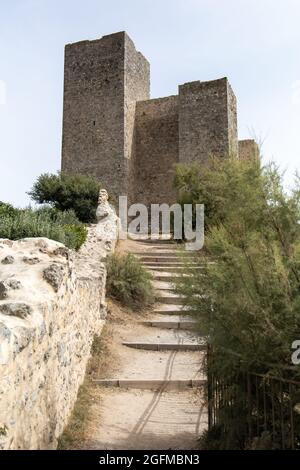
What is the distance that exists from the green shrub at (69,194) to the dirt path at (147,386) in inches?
301

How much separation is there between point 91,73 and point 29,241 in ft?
60.7

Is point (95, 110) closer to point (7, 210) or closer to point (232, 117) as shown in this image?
point (232, 117)

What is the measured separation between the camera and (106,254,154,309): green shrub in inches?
359

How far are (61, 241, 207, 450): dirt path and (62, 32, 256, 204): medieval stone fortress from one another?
13.0m

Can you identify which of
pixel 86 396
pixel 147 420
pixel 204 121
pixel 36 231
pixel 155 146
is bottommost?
pixel 147 420

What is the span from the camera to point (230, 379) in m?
3.88

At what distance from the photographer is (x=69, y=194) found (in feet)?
54.3

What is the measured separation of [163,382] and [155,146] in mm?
17819

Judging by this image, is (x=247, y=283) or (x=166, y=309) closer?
(x=247, y=283)

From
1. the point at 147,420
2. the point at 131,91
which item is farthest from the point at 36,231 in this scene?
the point at 131,91

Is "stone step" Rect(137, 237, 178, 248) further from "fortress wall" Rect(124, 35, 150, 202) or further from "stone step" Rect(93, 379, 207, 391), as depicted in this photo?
"stone step" Rect(93, 379, 207, 391)
